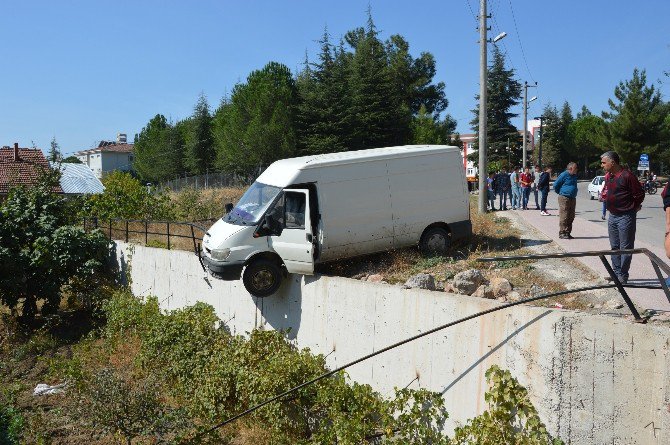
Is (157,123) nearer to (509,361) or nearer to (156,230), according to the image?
(156,230)

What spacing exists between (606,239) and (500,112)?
140 ft

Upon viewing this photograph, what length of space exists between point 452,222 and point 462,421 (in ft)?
17.4

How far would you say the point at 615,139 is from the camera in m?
50.1

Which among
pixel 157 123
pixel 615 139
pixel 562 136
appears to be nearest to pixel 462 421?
pixel 615 139

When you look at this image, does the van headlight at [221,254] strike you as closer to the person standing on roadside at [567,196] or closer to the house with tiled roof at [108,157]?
the person standing on roadside at [567,196]

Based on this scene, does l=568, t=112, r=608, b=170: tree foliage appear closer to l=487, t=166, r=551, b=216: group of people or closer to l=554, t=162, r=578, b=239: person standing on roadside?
l=487, t=166, r=551, b=216: group of people

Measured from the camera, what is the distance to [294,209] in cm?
1012

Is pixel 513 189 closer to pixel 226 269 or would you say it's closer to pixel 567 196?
pixel 567 196

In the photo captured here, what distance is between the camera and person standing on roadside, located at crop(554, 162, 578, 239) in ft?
39.0

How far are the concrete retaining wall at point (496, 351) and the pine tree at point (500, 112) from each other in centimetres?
4358

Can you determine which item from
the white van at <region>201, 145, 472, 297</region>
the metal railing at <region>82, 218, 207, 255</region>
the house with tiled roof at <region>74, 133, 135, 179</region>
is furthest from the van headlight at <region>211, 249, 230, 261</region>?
the house with tiled roof at <region>74, 133, 135, 179</region>

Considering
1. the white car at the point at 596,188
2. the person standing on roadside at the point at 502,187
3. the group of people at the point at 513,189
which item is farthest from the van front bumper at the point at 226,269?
the white car at the point at 596,188

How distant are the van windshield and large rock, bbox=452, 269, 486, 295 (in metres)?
3.47

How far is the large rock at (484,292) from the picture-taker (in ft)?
26.5
